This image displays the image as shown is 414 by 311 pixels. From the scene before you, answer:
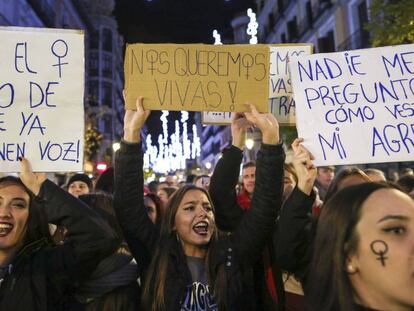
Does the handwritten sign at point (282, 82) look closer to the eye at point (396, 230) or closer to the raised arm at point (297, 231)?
the raised arm at point (297, 231)

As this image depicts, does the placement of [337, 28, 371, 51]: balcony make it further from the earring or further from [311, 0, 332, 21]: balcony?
the earring

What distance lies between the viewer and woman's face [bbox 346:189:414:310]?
5.32 feet

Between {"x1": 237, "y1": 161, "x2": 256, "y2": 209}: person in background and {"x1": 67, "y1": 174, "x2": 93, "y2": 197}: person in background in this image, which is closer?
{"x1": 237, "y1": 161, "x2": 256, "y2": 209}: person in background

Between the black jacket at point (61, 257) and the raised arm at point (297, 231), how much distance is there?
89 centimetres

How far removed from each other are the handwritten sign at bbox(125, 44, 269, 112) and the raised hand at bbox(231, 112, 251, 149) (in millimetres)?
311

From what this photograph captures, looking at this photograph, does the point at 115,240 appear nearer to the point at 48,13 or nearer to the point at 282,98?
the point at 282,98

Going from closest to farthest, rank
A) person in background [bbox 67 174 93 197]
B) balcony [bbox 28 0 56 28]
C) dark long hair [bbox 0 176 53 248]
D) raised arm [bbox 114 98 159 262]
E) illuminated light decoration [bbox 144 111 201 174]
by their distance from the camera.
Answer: dark long hair [bbox 0 176 53 248], raised arm [bbox 114 98 159 262], person in background [bbox 67 174 93 197], balcony [bbox 28 0 56 28], illuminated light decoration [bbox 144 111 201 174]

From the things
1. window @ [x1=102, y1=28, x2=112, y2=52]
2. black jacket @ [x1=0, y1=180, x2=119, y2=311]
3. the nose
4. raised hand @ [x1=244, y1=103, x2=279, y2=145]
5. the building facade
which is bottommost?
black jacket @ [x1=0, y1=180, x2=119, y2=311]

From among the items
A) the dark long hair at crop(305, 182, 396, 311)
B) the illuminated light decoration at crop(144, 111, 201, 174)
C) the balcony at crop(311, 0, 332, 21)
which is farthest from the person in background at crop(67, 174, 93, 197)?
the illuminated light decoration at crop(144, 111, 201, 174)

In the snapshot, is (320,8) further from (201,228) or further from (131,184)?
(131,184)

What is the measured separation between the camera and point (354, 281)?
1737mm

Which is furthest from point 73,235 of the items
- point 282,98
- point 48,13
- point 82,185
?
point 48,13

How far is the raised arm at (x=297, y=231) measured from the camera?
2.51 metres

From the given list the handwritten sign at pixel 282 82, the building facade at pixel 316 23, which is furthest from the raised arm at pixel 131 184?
the building facade at pixel 316 23
